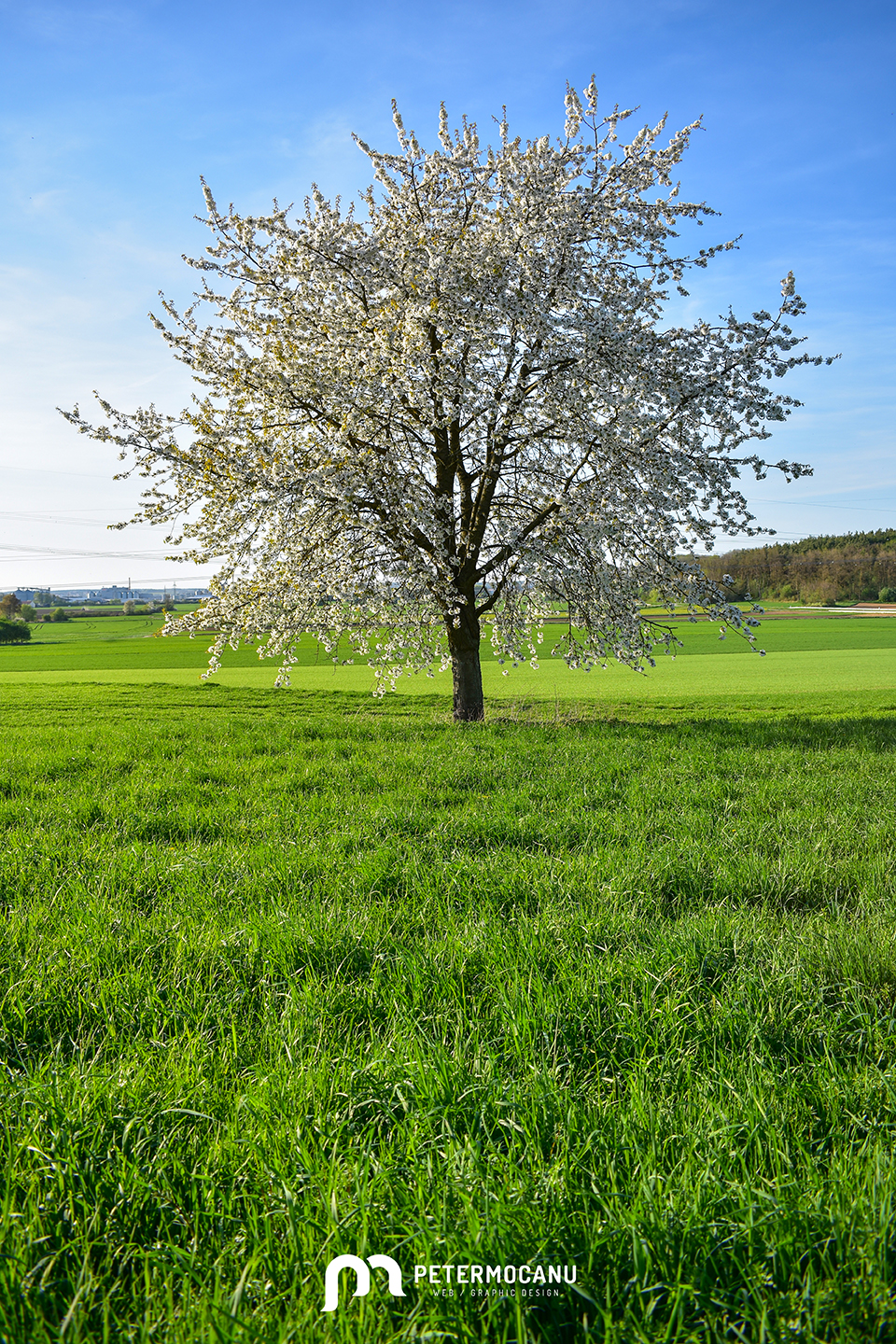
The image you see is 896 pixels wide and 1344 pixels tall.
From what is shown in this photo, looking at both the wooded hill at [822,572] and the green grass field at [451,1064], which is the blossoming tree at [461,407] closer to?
the green grass field at [451,1064]

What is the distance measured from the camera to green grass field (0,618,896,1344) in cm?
185

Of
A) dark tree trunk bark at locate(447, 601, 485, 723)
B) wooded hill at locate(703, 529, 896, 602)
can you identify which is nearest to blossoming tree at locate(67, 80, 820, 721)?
dark tree trunk bark at locate(447, 601, 485, 723)

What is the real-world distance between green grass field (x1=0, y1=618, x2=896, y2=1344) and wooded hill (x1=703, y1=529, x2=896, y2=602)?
90.4m

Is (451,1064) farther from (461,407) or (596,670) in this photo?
(596,670)

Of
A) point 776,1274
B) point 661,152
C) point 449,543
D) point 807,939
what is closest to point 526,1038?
point 776,1274

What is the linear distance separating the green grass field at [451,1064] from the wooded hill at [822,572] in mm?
90354

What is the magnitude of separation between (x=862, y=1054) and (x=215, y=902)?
3.48m

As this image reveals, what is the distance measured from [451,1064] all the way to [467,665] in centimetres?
1265

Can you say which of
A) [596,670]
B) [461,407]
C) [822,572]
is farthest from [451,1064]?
[822,572]

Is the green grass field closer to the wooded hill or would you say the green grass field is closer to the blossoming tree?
the blossoming tree

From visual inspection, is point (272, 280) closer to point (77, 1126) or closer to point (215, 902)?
point (215, 902)

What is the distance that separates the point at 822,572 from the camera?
101438 mm

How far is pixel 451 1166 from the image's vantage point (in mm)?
2152

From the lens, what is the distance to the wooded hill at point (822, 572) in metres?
96.0
